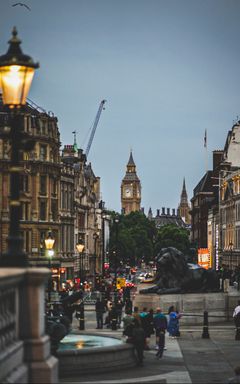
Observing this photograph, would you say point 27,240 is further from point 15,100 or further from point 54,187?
point 15,100

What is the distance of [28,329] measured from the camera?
1465 centimetres

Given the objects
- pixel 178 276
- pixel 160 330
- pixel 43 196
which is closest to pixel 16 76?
pixel 160 330

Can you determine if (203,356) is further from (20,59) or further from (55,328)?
(20,59)

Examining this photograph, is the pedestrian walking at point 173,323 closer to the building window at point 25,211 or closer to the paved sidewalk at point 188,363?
the paved sidewalk at point 188,363

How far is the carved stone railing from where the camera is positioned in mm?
13984

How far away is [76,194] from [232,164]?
44.0 m

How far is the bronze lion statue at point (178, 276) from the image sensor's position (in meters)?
48.9

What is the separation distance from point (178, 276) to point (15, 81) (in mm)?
34205

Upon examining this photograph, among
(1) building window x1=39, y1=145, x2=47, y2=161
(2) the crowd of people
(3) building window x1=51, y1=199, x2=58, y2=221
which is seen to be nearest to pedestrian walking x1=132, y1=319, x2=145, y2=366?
(2) the crowd of people

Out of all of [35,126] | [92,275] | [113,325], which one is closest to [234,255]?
[92,275]

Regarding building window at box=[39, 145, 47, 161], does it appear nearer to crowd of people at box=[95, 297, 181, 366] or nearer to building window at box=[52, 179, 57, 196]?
building window at box=[52, 179, 57, 196]

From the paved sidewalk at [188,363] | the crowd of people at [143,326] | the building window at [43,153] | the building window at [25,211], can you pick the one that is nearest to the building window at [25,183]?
the building window at [25,211]

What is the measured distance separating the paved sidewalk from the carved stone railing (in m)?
8.69

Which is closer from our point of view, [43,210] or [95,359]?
[95,359]
